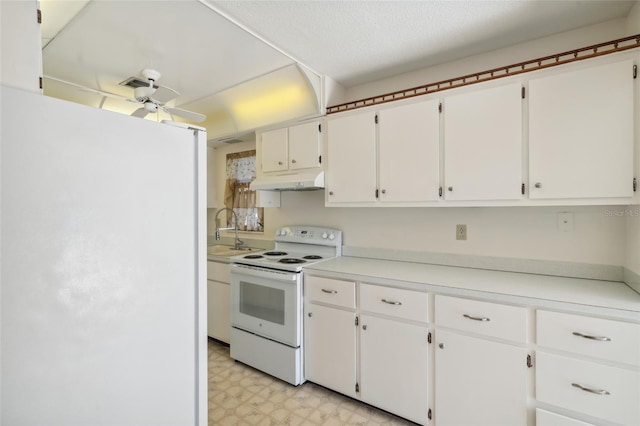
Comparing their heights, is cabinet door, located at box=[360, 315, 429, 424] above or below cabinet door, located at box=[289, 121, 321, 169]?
below

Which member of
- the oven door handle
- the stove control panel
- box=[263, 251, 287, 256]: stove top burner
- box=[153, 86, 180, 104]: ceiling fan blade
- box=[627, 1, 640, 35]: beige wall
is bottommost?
the oven door handle

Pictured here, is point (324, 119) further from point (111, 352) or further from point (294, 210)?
point (111, 352)

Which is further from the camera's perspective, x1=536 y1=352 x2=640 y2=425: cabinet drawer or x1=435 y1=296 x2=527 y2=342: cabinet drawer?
x1=435 y1=296 x2=527 y2=342: cabinet drawer

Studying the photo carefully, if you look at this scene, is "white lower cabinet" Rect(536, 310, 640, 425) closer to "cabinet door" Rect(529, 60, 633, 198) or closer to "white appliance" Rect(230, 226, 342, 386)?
"cabinet door" Rect(529, 60, 633, 198)

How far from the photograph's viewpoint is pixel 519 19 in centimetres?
176

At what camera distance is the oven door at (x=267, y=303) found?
222 cm

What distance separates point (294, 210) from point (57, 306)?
2.45 m

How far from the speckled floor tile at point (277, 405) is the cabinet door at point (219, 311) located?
450 millimetres

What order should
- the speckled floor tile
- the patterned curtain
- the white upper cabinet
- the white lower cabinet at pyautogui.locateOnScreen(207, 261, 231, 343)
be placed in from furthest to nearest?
the patterned curtain → the white lower cabinet at pyautogui.locateOnScreen(207, 261, 231, 343) → the white upper cabinet → the speckled floor tile

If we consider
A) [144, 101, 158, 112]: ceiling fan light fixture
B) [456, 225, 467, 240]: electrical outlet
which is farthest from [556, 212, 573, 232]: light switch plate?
[144, 101, 158, 112]: ceiling fan light fixture

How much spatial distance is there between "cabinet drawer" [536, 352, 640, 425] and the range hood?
1797mm

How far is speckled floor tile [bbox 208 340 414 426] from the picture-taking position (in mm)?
1888

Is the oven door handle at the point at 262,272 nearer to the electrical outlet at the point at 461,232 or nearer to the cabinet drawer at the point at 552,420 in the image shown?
the electrical outlet at the point at 461,232

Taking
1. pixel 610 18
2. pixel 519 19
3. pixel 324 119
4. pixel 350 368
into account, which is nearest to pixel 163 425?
A: pixel 350 368
